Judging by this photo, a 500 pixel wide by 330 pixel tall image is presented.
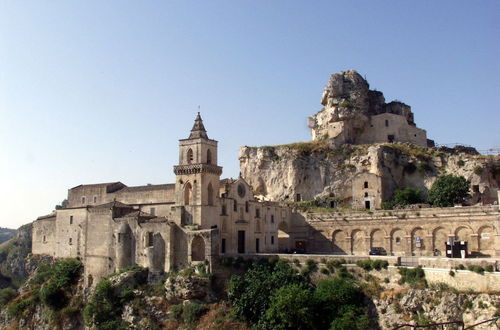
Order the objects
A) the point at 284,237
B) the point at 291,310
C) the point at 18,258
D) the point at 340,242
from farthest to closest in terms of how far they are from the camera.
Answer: the point at 18,258, the point at 284,237, the point at 340,242, the point at 291,310

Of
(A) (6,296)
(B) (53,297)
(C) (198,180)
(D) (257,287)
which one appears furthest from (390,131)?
(A) (6,296)

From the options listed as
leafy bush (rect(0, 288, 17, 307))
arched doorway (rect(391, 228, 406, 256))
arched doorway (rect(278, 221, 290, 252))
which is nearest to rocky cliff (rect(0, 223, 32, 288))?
leafy bush (rect(0, 288, 17, 307))

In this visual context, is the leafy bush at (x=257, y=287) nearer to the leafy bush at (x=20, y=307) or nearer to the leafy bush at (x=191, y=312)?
the leafy bush at (x=191, y=312)

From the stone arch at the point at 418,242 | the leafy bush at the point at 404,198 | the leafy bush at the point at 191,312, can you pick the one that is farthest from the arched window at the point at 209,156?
the leafy bush at the point at 404,198

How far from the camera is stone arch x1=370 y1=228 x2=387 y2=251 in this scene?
49.9m

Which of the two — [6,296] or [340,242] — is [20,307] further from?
[340,242]

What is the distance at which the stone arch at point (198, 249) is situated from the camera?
40656 mm

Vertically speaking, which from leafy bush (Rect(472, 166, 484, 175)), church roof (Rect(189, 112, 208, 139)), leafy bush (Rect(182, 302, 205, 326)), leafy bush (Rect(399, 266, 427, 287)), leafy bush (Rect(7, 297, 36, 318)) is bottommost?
leafy bush (Rect(7, 297, 36, 318))

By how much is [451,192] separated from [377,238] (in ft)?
29.7

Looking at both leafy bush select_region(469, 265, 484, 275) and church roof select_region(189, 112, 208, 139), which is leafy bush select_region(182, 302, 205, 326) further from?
leafy bush select_region(469, 265, 484, 275)

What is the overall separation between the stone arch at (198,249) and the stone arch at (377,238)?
61.1ft

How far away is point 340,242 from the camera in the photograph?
2064 inches

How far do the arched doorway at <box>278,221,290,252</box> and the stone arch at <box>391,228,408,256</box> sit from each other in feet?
36.8

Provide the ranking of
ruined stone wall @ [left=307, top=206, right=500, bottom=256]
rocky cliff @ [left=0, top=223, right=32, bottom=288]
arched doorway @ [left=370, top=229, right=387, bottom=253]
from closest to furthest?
ruined stone wall @ [left=307, top=206, right=500, bottom=256] < arched doorway @ [left=370, top=229, right=387, bottom=253] < rocky cliff @ [left=0, top=223, right=32, bottom=288]
